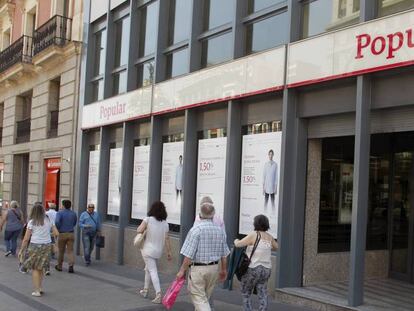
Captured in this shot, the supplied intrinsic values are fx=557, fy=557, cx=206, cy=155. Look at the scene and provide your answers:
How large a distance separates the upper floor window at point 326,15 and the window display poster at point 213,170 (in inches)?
111

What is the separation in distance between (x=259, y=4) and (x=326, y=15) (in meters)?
1.87

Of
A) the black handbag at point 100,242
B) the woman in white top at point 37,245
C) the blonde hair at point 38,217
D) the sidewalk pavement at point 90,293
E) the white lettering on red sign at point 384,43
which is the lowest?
the sidewalk pavement at point 90,293

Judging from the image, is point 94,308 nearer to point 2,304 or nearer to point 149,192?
point 2,304

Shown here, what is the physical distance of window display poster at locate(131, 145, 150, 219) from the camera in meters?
13.5

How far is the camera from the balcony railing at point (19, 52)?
20.9 metres

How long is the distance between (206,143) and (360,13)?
4.45 meters

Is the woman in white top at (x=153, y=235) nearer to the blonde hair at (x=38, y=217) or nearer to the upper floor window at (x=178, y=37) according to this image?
the blonde hair at (x=38, y=217)

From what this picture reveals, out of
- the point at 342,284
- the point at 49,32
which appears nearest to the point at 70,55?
the point at 49,32

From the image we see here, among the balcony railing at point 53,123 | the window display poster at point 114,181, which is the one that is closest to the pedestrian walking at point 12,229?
the window display poster at point 114,181

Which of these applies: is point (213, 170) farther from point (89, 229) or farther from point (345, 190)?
point (89, 229)

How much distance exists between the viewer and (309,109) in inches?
355

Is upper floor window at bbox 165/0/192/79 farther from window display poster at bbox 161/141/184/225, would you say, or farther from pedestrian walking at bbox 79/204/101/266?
pedestrian walking at bbox 79/204/101/266

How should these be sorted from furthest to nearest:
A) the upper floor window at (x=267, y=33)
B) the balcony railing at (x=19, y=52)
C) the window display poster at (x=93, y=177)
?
the balcony railing at (x=19, y=52)
the window display poster at (x=93, y=177)
the upper floor window at (x=267, y=33)

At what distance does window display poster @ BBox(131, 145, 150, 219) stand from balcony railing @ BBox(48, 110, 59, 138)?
18.9ft
